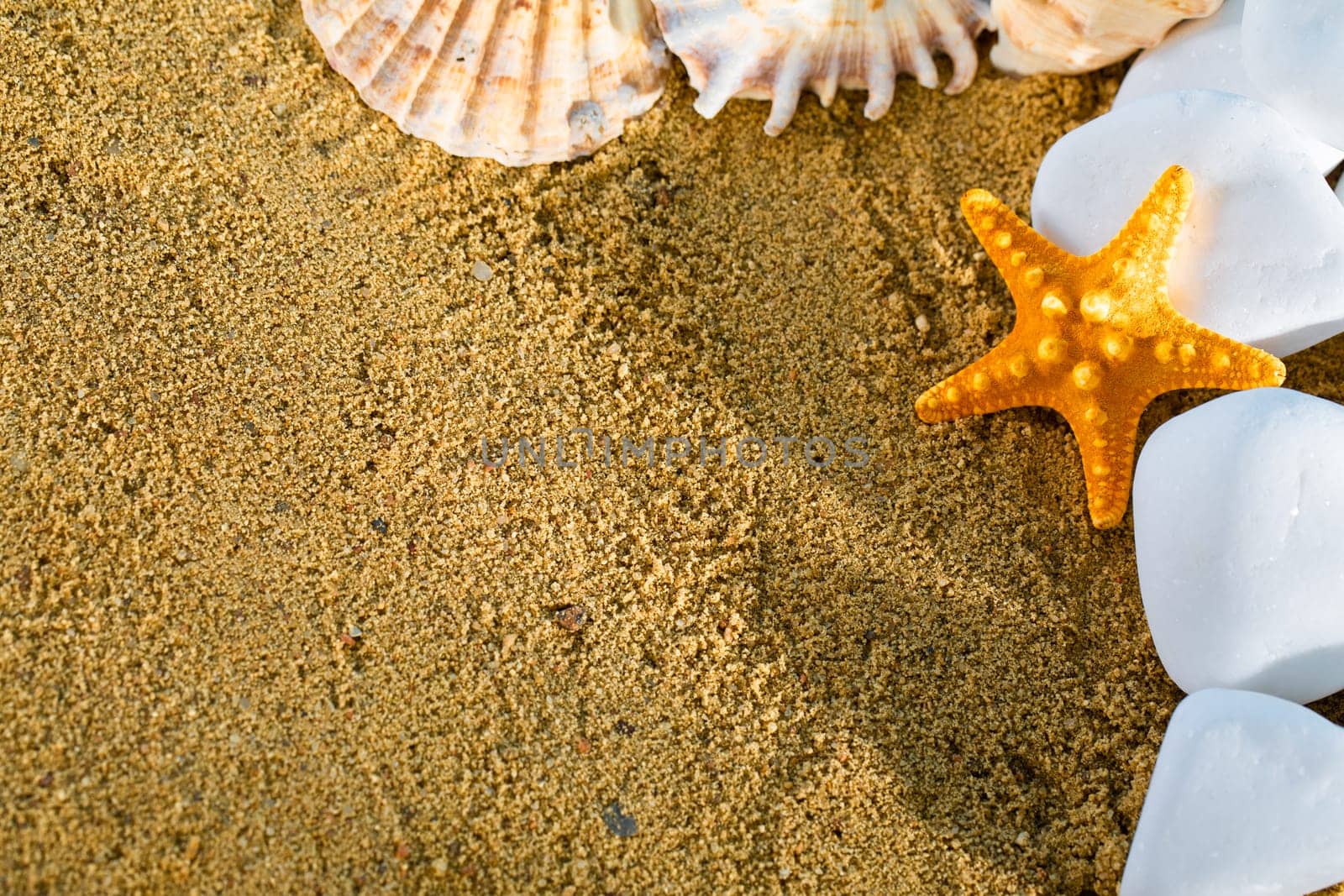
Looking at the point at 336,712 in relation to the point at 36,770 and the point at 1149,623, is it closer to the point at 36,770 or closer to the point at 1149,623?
the point at 36,770

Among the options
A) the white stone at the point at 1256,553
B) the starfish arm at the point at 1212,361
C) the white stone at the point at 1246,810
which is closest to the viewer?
the white stone at the point at 1246,810

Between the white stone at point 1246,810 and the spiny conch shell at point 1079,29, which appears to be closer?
the white stone at point 1246,810

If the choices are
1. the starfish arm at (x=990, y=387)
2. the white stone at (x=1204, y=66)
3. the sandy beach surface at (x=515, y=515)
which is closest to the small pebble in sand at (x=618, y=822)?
the sandy beach surface at (x=515, y=515)

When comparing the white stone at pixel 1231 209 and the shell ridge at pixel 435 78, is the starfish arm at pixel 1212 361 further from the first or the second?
the shell ridge at pixel 435 78

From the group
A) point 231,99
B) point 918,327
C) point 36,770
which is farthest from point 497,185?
point 36,770

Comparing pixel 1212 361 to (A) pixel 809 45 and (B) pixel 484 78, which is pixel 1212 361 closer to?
(A) pixel 809 45

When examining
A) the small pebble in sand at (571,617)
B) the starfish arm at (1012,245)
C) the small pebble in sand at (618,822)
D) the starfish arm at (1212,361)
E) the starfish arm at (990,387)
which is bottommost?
the small pebble in sand at (618,822)

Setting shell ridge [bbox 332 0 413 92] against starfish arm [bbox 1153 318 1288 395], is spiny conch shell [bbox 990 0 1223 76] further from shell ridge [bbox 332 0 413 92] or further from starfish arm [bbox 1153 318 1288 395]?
shell ridge [bbox 332 0 413 92]
